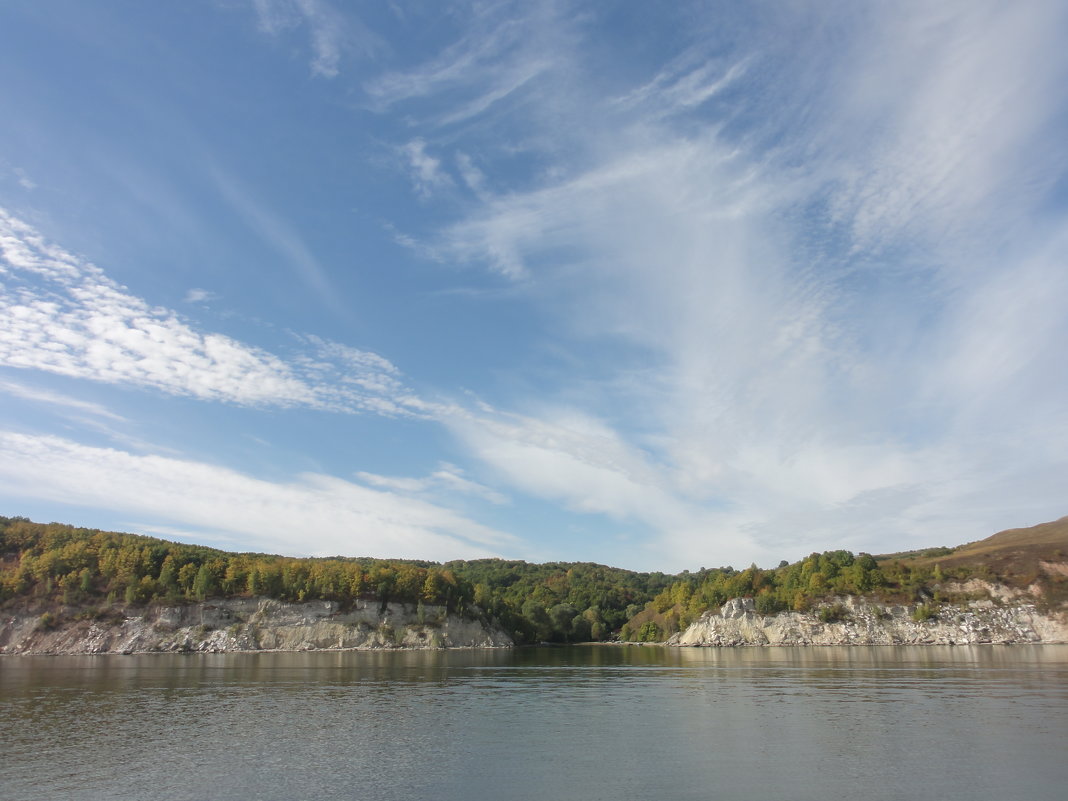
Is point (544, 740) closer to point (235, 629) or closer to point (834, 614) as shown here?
point (235, 629)

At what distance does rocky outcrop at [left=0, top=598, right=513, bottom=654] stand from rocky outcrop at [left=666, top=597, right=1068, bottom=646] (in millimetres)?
69870

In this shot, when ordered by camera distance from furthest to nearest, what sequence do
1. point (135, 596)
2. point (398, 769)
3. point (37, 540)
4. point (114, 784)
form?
point (37, 540) → point (135, 596) → point (398, 769) → point (114, 784)

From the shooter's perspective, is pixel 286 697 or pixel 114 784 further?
pixel 286 697

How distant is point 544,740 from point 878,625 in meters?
149

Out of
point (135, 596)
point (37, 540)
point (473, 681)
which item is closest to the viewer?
point (473, 681)

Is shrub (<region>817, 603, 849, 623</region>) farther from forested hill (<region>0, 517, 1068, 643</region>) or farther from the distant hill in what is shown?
the distant hill

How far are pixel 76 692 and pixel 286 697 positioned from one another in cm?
1949

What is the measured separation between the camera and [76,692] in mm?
57781

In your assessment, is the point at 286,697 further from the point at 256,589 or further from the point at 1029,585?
the point at 1029,585

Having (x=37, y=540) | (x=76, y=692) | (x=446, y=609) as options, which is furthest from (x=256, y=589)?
(x=76, y=692)

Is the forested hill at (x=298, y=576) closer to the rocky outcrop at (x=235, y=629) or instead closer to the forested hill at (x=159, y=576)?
the forested hill at (x=159, y=576)

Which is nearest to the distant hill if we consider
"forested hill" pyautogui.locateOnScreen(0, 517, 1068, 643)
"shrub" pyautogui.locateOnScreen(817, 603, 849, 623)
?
"forested hill" pyautogui.locateOnScreen(0, 517, 1068, 643)

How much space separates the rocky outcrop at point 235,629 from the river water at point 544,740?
84.3 metres

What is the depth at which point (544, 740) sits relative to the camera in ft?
118
